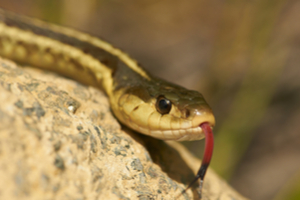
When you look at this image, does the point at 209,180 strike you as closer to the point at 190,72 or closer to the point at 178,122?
the point at 178,122

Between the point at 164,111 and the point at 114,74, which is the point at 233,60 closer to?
the point at 114,74

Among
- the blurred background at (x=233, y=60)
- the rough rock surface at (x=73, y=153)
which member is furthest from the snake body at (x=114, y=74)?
the blurred background at (x=233, y=60)

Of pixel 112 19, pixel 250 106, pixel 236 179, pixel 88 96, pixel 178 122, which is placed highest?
pixel 178 122

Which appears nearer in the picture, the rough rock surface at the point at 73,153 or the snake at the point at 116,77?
the rough rock surface at the point at 73,153

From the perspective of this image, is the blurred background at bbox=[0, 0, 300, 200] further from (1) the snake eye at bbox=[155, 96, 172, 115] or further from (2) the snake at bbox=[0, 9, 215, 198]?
(1) the snake eye at bbox=[155, 96, 172, 115]

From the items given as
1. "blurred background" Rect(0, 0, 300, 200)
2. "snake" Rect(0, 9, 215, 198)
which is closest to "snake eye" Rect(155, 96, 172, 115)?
"snake" Rect(0, 9, 215, 198)

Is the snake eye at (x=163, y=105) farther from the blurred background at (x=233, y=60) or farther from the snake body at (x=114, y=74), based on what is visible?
the blurred background at (x=233, y=60)

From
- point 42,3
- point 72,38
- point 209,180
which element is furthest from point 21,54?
point 209,180
